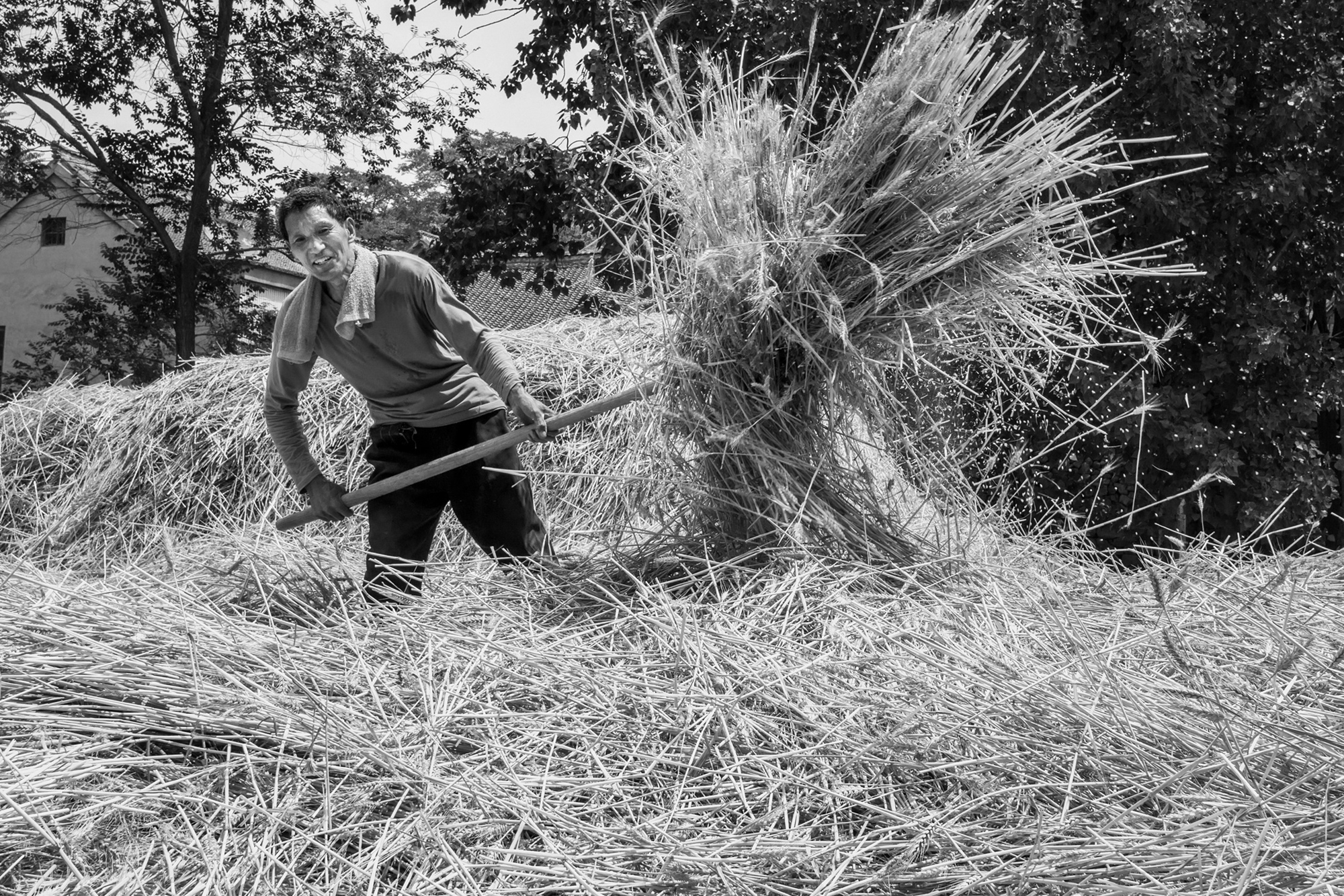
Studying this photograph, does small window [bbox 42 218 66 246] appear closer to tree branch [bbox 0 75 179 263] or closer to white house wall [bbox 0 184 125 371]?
white house wall [bbox 0 184 125 371]

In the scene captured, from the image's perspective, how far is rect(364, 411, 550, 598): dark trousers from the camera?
344 cm

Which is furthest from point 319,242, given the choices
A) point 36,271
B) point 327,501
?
point 36,271

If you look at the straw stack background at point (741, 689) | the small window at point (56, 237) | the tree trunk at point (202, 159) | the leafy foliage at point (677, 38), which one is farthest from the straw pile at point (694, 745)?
the small window at point (56, 237)

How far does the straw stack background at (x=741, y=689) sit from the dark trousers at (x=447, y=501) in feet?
0.63

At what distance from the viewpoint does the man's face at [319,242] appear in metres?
3.28

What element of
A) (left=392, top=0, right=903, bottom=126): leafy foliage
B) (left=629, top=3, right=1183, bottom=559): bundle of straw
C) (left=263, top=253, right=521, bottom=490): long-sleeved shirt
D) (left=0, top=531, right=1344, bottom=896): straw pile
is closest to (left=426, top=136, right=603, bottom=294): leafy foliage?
(left=392, top=0, right=903, bottom=126): leafy foliage

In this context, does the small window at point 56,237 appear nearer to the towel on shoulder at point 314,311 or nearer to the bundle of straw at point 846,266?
the towel on shoulder at point 314,311

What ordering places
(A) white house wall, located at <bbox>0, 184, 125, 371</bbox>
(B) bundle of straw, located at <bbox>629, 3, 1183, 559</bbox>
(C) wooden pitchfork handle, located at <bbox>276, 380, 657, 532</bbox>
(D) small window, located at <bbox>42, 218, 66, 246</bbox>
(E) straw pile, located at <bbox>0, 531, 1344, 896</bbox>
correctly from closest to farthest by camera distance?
(E) straw pile, located at <bbox>0, 531, 1344, 896</bbox>
(B) bundle of straw, located at <bbox>629, 3, 1183, 559</bbox>
(C) wooden pitchfork handle, located at <bbox>276, 380, 657, 532</bbox>
(D) small window, located at <bbox>42, 218, 66, 246</bbox>
(A) white house wall, located at <bbox>0, 184, 125, 371</bbox>

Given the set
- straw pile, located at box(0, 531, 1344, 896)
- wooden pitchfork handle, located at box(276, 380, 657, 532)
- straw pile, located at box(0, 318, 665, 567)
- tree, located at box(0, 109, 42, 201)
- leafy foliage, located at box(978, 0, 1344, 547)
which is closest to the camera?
straw pile, located at box(0, 531, 1344, 896)

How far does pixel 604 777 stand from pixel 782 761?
12.9 inches

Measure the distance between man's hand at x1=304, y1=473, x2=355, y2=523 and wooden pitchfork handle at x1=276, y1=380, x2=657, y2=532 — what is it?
0.08 feet

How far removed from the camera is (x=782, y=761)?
6.75 ft

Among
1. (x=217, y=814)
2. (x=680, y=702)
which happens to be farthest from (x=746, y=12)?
(x=217, y=814)

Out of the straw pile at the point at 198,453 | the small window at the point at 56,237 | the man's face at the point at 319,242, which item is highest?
the man's face at the point at 319,242
